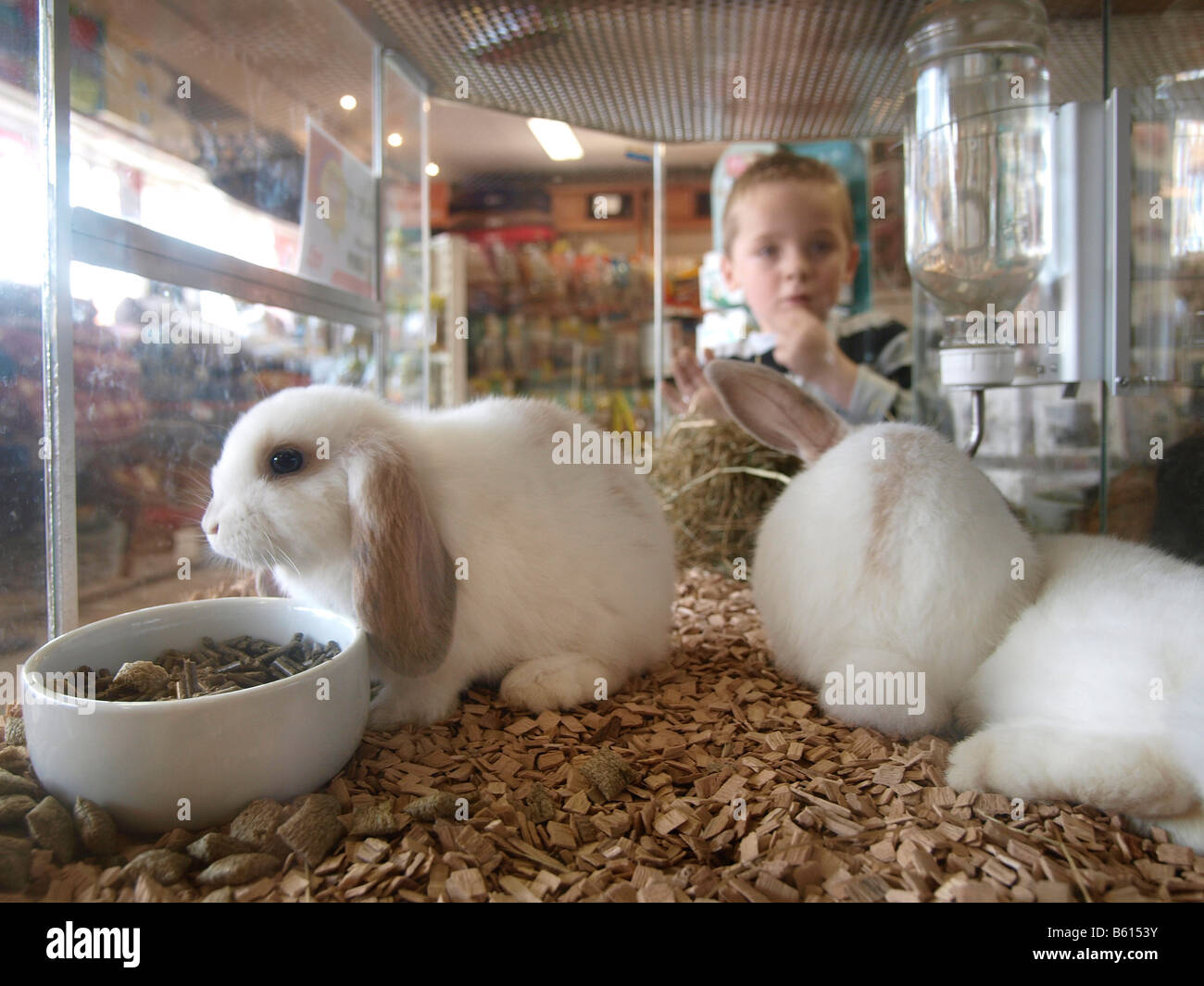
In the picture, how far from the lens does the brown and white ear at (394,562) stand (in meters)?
0.95

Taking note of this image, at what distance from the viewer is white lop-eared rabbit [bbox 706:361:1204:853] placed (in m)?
0.77

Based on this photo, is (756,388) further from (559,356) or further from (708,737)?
(559,356)

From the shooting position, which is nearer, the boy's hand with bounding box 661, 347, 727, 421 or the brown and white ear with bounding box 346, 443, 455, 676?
the brown and white ear with bounding box 346, 443, 455, 676

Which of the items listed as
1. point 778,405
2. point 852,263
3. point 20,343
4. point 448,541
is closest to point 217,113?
point 20,343

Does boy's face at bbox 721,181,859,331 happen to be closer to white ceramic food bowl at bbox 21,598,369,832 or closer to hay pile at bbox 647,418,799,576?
hay pile at bbox 647,418,799,576

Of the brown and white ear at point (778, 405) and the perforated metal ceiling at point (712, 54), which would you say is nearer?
the brown and white ear at point (778, 405)

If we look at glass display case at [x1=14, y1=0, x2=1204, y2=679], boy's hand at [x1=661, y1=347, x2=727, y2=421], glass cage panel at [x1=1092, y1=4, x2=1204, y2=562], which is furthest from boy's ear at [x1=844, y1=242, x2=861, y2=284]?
glass cage panel at [x1=1092, y1=4, x2=1204, y2=562]

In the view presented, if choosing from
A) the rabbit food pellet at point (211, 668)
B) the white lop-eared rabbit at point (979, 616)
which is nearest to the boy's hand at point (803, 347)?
the white lop-eared rabbit at point (979, 616)

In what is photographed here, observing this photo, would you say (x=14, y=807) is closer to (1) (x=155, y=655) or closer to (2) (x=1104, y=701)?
(1) (x=155, y=655)

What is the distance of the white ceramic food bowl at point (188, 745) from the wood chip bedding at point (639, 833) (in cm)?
3

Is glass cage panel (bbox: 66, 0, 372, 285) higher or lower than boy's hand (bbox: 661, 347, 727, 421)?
higher

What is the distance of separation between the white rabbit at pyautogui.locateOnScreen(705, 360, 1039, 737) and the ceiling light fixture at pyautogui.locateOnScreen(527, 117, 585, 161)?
1.54 meters

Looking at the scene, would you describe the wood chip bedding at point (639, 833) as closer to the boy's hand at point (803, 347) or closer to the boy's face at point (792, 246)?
the boy's hand at point (803, 347)

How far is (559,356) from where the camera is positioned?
9.68ft
